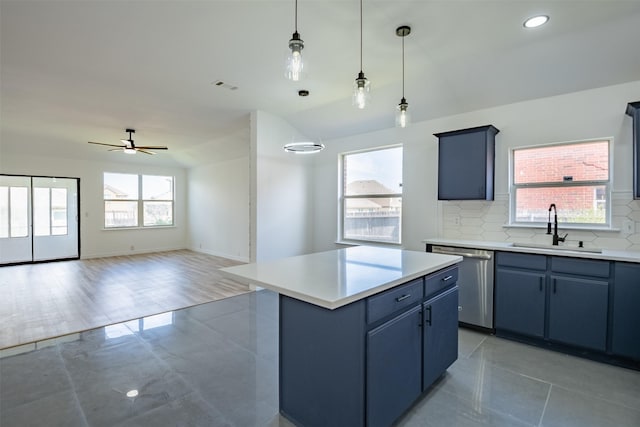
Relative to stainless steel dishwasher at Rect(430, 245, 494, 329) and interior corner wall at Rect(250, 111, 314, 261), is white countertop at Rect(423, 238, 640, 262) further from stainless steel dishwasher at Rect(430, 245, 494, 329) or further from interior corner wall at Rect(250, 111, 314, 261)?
interior corner wall at Rect(250, 111, 314, 261)

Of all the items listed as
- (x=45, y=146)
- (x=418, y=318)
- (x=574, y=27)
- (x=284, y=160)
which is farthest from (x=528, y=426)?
(x=45, y=146)

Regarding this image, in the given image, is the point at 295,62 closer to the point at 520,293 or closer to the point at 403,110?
the point at 403,110

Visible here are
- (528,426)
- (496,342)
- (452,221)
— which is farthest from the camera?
(452,221)

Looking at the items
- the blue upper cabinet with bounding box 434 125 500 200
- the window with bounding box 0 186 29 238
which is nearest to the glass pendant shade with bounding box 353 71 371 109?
the blue upper cabinet with bounding box 434 125 500 200

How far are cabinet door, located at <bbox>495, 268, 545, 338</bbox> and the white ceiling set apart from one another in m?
1.97

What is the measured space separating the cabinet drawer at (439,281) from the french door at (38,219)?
28.7ft

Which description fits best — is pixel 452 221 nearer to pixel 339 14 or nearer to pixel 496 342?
pixel 496 342

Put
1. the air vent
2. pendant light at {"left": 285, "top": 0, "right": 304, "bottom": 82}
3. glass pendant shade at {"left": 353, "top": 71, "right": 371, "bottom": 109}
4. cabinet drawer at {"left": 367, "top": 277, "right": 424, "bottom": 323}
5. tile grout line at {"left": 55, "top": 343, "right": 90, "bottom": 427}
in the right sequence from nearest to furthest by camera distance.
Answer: cabinet drawer at {"left": 367, "top": 277, "right": 424, "bottom": 323} < pendant light at {"left": 285, "top": 0, "right": 304, "bottom": 82} < tile grout line at {"left": 55, "top": 343, "right": 90, "bottom": 427} < glass pendant shade at {"left": 353, "top": 71, "right": 371, "bottom": 109} < the air vent

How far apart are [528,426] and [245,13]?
3.57m

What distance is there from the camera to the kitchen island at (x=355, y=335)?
1505 millimetres

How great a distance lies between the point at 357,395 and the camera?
1496 mm

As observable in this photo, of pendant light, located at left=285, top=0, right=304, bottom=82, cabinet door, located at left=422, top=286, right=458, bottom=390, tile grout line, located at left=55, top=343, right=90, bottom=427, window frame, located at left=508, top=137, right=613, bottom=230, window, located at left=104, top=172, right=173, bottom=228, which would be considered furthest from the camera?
window, located at left=104, top=172, right=173, bottom=228

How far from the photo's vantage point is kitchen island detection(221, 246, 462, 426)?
150 centimetres

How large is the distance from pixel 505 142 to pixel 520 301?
5.91 ft
